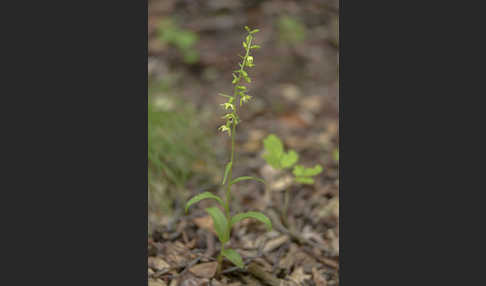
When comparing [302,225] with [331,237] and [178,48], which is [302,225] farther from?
[178,48]

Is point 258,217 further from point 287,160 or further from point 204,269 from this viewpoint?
point 287,160

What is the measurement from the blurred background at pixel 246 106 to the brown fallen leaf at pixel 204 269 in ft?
1.12

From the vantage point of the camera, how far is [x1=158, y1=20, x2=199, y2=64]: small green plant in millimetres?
4703

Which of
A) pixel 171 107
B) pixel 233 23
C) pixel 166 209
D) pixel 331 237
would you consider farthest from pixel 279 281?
pixel 233 23

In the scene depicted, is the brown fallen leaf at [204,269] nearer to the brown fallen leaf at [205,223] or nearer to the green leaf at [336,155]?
the brown fallen leaf at [205,223]

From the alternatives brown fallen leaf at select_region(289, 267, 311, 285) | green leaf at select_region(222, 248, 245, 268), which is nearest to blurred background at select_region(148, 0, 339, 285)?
brown fallen leaf at select_region(289, 267, 311, 285)

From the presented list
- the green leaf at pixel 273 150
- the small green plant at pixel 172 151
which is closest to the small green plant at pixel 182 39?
the small green plant at pixel 172 151

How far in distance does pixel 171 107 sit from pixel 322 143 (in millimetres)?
1473

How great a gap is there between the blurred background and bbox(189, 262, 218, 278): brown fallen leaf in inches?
13.5

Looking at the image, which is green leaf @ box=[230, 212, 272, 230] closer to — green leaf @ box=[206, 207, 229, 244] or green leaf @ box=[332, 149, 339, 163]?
green leaf @ box=[206, 207, 229, 244]

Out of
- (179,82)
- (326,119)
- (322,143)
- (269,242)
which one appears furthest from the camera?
(179,82)

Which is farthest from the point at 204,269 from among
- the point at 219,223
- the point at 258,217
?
the point at 258,217

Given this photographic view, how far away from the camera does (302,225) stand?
8.60 ft

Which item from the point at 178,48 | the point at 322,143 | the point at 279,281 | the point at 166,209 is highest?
the point at 178,48
